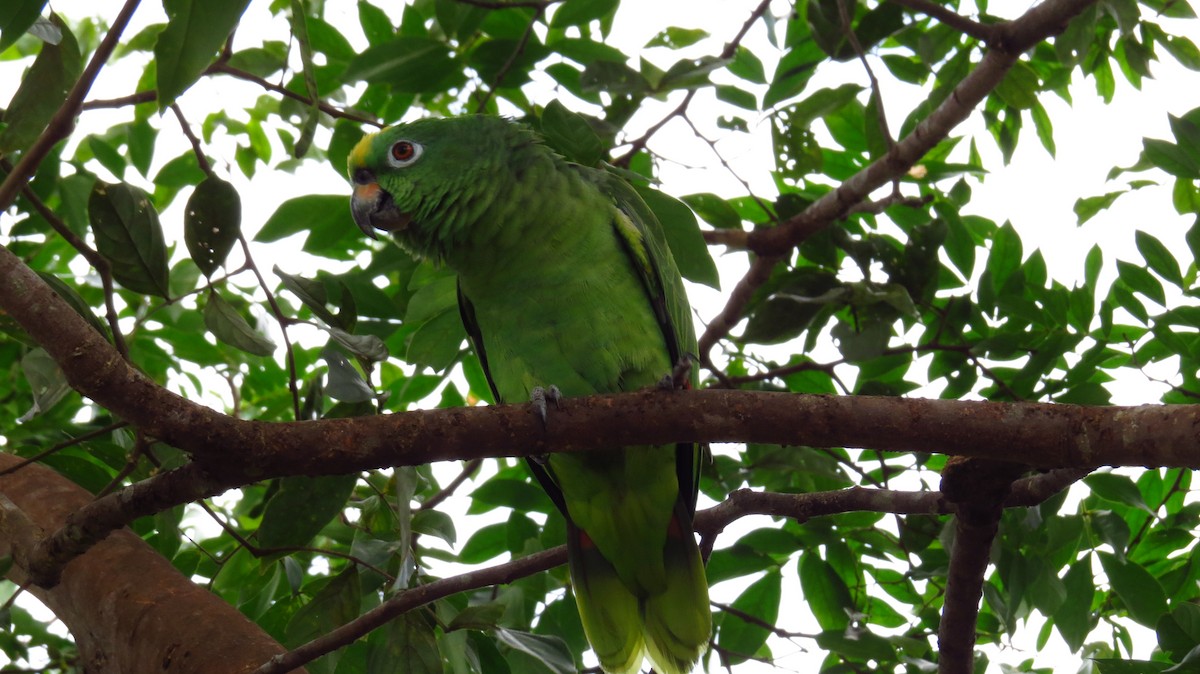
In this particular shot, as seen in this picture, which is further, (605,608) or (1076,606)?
(605,608)

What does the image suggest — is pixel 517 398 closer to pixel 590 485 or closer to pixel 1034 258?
pixel 590 485

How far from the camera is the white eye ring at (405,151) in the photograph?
310 centimetres

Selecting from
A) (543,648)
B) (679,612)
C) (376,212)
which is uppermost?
(376,212)

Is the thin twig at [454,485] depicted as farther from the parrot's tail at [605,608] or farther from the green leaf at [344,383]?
the green leaf at [344,383]

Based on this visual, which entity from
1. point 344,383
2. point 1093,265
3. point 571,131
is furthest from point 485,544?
point 1093,265

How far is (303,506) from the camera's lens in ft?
7.42

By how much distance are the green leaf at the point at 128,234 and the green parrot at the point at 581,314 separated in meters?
0.90

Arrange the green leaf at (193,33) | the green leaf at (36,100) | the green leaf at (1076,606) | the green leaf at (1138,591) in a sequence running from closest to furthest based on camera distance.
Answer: the green leaf at (193,33) → the green leaf at (36,100) → the green leaf at (1138,591) → the green leaf at (1076,606)

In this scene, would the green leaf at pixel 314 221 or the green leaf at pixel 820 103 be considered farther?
the green leaf at pixel 820 103

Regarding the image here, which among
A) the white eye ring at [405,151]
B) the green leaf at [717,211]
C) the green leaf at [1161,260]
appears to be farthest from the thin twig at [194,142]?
the green leaf at [1161,260]

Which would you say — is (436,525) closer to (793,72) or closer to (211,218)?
(211,218)

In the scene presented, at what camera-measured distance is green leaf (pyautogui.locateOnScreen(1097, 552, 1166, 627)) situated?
2.54 m

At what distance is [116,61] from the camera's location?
417 centimetres

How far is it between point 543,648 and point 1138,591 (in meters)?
1.57
